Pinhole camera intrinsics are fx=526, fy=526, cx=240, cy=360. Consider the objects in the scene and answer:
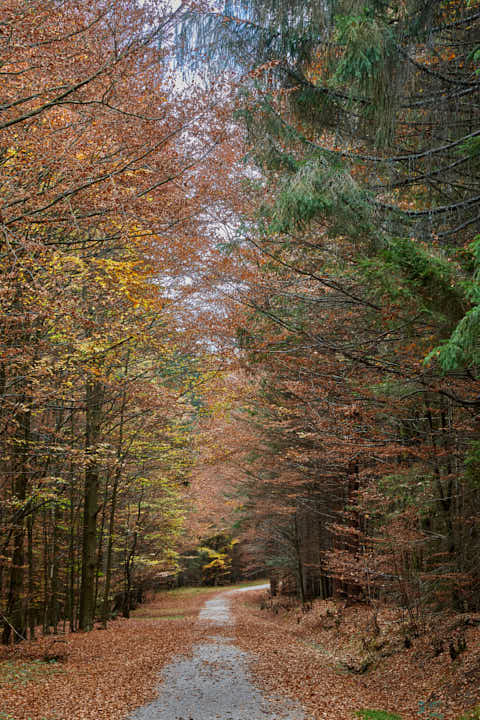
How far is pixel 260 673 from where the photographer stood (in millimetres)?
9375

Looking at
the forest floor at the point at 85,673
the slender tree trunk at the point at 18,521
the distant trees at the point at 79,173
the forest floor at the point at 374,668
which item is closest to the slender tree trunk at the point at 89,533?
the forest floor at the point at 85,673

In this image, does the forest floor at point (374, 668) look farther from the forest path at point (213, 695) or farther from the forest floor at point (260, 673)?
the forest path at point (213, 695)

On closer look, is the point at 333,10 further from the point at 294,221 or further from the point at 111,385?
the point at 111,385

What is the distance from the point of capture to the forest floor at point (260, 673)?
7.01 m

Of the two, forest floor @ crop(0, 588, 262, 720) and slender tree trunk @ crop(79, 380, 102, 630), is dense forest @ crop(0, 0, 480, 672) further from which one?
slender tree trunk @ crop(79, 380, 102, 630)

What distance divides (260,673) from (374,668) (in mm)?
2110

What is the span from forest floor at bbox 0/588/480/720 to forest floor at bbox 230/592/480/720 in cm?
2

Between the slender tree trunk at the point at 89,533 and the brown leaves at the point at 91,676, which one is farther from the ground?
the slender tree trunk at the point at 89,533

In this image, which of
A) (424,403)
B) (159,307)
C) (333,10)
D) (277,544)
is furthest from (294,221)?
(277,544)

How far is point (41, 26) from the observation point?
18.0 ft

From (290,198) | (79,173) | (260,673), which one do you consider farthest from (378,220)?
(260,673)

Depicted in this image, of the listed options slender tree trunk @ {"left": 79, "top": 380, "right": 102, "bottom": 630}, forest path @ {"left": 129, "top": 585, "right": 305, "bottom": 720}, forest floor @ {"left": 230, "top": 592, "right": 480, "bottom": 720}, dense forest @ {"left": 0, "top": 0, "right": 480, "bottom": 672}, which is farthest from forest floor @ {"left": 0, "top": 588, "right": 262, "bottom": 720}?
forest floor @ {"left": 230, "top": 592, "right": 480, "bottom": 720}

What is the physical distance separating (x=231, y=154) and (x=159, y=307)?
3710 mm

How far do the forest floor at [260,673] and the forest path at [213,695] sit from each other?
0.09ft
